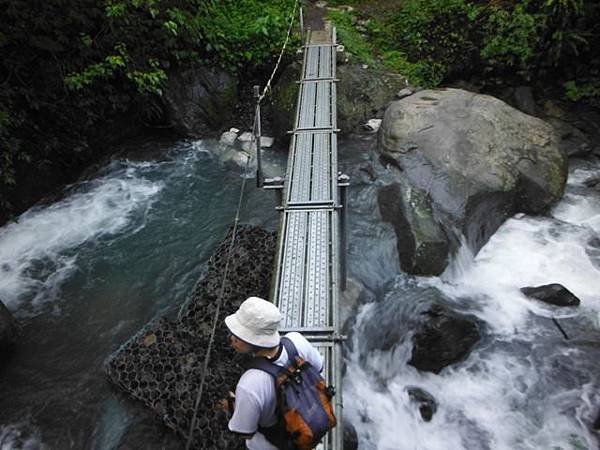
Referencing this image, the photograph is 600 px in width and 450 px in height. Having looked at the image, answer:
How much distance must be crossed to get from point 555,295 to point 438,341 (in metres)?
2.16

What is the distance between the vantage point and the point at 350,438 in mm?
5027

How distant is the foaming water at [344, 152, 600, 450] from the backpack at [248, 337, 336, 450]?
9.74ft

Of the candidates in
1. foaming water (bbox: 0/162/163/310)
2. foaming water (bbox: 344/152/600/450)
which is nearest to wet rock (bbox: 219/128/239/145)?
foaming water (bbox: 0/162/163/310)

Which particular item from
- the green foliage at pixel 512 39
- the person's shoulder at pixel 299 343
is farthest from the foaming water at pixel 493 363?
the green foliage at pixel 512 39

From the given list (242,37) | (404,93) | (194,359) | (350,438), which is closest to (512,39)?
(404,93)

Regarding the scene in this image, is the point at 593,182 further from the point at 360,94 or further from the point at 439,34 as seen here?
the point at 439,34

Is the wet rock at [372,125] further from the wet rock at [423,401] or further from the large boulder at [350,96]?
the wet rock at [423,401]

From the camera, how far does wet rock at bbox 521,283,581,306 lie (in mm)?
6602

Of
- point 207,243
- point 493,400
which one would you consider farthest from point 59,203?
point 493,400

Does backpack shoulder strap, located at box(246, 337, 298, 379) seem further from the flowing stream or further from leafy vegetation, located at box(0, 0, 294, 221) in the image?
leafy vegetation, located at box(0, 0, 294, 221)

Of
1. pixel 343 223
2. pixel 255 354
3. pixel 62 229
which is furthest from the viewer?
pixel 62 229

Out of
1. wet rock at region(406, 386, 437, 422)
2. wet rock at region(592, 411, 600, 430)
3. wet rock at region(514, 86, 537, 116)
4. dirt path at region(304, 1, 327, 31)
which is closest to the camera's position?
wet rock at region(592, 411, 600, 430)

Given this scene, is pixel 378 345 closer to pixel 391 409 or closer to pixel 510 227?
pixel 391 409

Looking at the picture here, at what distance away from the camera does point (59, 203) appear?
28.1 ft
